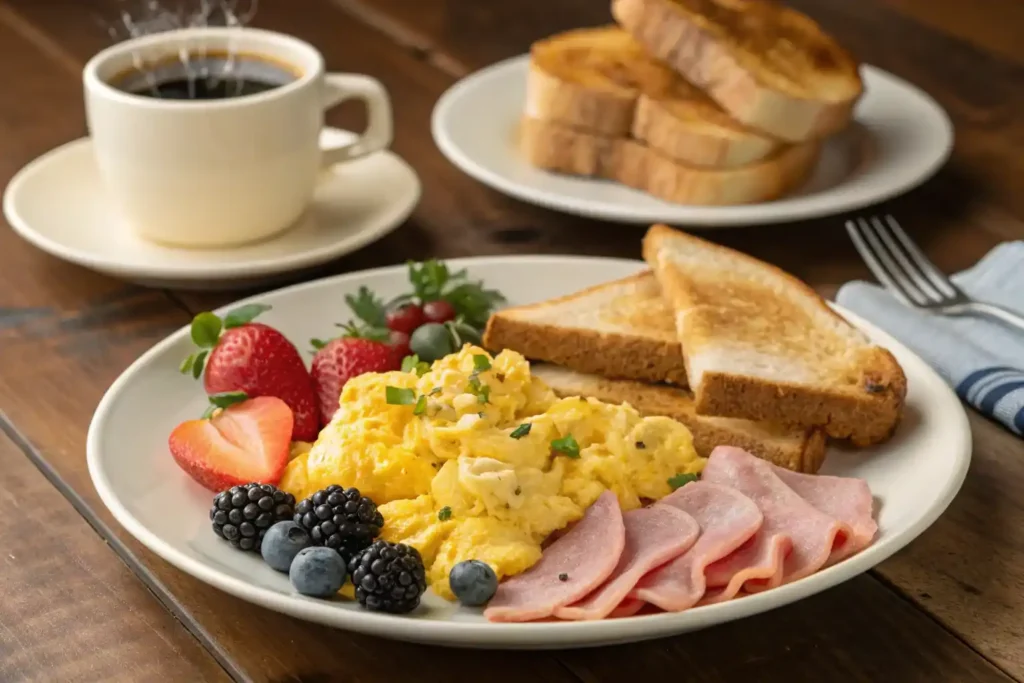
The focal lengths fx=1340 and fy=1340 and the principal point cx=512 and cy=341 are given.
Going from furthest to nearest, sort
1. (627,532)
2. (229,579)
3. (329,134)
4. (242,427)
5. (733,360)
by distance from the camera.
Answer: (329,134)
(733,360)
(242,427)
(627,532)
(229,579)

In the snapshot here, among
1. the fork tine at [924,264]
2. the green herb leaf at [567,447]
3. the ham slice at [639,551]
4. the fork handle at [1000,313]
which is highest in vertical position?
the green herb leaf at [567,447]

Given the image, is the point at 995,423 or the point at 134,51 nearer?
the point at 995,423

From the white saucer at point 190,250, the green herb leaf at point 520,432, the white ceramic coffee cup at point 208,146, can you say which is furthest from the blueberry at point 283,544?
the white ceramic coffee cup at point 208,146

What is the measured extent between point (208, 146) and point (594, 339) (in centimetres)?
76

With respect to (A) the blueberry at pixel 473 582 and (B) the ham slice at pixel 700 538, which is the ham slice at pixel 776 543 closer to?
(B) the ham slice at pixel 700 538

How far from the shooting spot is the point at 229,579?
1367 millimetres

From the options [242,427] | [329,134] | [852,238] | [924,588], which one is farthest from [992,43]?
[242,427]

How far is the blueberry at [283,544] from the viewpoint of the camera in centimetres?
142

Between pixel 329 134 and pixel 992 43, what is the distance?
1.80 m

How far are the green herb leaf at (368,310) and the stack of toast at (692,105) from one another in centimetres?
73

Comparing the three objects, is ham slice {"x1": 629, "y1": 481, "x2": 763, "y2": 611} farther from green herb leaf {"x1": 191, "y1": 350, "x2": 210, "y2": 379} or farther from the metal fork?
the metal fork

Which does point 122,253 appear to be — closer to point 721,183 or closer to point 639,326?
point 639,326

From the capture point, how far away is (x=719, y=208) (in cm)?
242

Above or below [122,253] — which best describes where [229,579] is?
above
